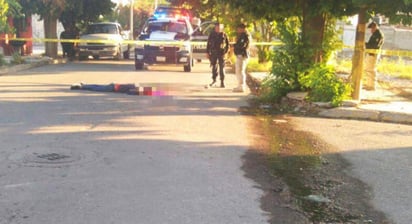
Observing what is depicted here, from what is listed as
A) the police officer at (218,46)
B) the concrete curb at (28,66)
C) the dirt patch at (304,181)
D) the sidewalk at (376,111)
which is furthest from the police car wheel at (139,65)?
the dirt patch at (304,181)

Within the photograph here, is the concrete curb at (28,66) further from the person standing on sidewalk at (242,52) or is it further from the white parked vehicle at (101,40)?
the person standing on sidewalk at (242,52)

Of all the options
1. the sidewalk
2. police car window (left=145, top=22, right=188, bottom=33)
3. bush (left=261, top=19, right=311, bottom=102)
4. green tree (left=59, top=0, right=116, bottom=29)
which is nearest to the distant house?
green tree (left=59, top=0, right=116, bottom=29)

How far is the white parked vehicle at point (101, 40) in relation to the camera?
2572cm

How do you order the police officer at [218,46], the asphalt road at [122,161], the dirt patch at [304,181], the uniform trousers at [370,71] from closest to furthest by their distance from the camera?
the asphalt road at [122,161] → the dirt patch at [304,181] → the uniform trousers at [370,71] → the police officer at [218,46]

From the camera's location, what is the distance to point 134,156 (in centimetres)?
680

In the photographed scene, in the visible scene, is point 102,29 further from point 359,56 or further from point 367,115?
point 367,115

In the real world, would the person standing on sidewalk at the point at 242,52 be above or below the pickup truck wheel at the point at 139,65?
above

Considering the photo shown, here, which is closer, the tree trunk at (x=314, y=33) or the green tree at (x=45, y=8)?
the tree trunk at (x=314, y=33)

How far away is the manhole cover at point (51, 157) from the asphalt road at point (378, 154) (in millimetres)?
3332

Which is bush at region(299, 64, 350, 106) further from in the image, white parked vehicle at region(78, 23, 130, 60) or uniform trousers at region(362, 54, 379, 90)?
white parked vehicle at region(78, 23, 130, 60)

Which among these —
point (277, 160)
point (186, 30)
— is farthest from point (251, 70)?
point (277, 160)

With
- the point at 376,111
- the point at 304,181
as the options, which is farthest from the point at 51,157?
the point at 376,111

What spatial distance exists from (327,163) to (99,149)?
120 inches

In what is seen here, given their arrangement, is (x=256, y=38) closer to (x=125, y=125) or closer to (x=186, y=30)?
(x=186, y=30)
